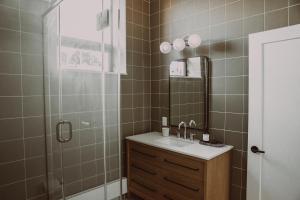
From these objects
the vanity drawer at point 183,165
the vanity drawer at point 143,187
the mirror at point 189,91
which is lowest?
the vanity drawer at point 143,187

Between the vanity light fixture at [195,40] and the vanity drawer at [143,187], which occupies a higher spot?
the vanity light fixture at [195,40]

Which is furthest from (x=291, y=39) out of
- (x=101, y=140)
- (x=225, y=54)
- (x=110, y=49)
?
(x=101, y=140)

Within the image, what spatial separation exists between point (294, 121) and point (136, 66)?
1.98m

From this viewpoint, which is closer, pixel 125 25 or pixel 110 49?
pixel 110 49

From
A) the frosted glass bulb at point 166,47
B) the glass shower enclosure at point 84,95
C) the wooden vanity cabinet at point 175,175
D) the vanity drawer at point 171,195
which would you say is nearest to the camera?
the glass shower enclosure at point 84,95

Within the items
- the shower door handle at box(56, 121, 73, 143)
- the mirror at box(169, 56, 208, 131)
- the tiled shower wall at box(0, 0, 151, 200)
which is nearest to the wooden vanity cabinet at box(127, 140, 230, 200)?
the mirror at box(169, 56, 208, 131)

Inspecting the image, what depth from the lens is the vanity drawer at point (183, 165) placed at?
6.20 ft

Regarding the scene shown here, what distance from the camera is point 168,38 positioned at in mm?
2809

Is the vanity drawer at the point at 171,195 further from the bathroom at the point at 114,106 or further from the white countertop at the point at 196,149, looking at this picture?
the white countertop at the point at 196,149

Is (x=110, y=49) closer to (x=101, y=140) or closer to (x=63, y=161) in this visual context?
(x=101, y=140)

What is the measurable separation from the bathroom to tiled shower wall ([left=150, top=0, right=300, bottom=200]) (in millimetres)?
11

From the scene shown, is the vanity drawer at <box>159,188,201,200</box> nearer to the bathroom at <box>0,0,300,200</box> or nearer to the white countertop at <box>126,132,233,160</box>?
the bathroom at <box>0,0,300,200</box>

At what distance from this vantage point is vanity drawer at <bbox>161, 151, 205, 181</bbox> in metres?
1.89

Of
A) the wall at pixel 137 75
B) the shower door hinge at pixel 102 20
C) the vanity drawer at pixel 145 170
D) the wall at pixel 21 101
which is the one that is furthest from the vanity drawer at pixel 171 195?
the shower door hinge at pixel 102 20
